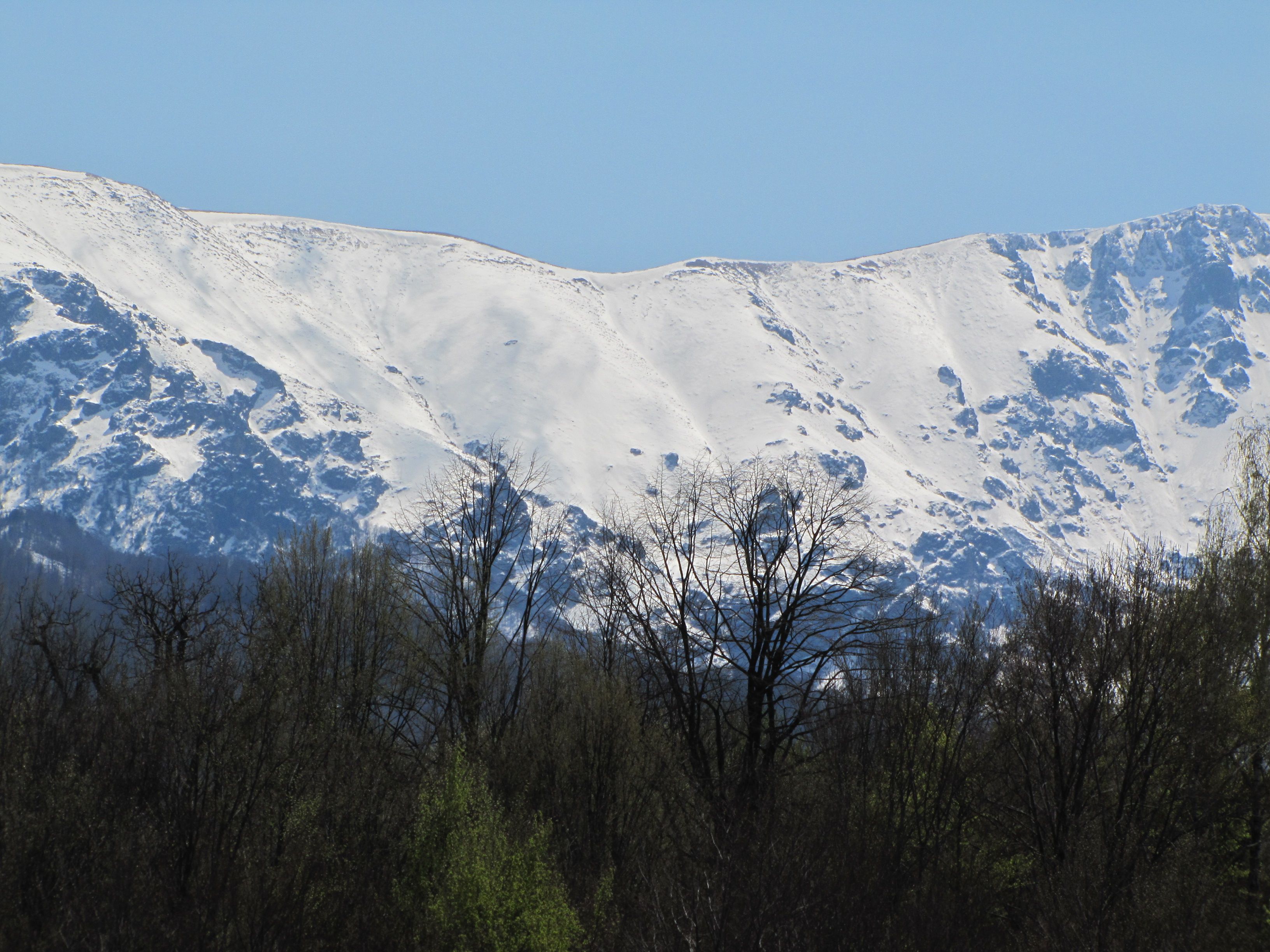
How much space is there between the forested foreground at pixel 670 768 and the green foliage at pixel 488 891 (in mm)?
99

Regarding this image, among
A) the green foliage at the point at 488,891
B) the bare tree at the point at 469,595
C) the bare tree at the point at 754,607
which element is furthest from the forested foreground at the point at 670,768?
the bare tree at the point at 469,595

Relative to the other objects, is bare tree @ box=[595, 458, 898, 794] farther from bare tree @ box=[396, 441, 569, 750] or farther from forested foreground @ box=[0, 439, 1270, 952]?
bare tree @ box=[396, 441, 569, 750]

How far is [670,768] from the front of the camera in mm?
38844

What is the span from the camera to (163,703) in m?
27.5

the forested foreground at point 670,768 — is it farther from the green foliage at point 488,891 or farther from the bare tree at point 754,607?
the bare tree at point 754,607

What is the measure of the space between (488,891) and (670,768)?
12825mm

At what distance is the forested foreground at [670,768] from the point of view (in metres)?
26.4

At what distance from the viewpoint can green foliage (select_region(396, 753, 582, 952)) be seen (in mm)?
26562

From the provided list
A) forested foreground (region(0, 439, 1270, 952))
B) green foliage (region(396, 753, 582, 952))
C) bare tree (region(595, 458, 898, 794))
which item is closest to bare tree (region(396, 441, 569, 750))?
forested foreground (region(0, 439, 1270, 952))

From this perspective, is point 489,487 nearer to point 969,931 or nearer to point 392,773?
point 392,773

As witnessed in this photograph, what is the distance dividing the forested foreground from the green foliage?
0.10 metres

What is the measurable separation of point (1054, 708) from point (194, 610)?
29974 mm

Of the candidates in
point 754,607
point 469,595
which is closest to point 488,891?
point 754,607

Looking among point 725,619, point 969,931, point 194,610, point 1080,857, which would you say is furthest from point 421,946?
point 194,610
